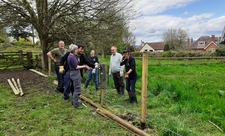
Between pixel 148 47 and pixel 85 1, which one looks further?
pixel 148 47

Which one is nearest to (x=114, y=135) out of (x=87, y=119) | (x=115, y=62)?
(x=87, y=119)

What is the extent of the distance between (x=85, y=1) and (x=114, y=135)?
7.69 m

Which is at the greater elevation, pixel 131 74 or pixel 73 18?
pixel 73 18

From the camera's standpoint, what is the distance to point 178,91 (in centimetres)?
629

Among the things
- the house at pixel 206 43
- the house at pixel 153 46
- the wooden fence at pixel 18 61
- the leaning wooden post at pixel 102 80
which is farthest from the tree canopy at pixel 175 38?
the leaning wooden post at pixel 102 80

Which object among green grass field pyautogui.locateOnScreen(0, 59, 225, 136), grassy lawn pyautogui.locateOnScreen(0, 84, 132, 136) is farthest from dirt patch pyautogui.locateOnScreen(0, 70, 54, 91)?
grassy lawn pyautogui.locateOnScreen(0, 84, 132, 136)

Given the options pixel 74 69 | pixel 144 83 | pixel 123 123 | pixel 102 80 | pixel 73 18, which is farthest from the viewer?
pixel 73 18

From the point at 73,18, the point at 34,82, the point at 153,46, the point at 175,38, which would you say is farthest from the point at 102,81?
the point at 153,46

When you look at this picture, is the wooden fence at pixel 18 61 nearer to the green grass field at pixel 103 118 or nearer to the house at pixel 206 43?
the green grass field at pixel 103 118

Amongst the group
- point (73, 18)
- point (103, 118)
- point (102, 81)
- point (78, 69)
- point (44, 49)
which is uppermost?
point (73, 18)

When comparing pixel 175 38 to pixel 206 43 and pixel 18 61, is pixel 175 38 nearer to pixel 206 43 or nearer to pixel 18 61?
pixel 206 43

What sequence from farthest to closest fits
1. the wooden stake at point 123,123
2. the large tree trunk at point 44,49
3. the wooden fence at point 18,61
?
the wooden fence at point 18,61 → the large tree trunk at point 44,49 → the wooden stake at point 123,123

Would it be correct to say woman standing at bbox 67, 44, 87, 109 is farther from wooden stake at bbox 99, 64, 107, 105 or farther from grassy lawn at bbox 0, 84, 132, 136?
wooden stake at bbox 99, 64, 107, 105

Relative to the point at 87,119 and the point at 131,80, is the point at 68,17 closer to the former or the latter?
the point at 131,80
